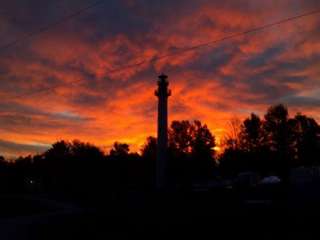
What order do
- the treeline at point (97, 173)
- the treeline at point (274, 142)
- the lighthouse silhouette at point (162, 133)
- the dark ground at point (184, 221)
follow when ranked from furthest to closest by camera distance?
the treeline at point (274, 142) → the treeline at point (97, 173) → the lighthouse silhouette at point (162, 133) → the dark ground at point (184, 221)

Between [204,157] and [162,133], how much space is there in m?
37.2

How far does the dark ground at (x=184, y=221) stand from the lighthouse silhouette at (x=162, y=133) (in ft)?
50.3

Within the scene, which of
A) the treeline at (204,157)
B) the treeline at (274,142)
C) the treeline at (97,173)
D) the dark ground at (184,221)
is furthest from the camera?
the treeline at (274,142)

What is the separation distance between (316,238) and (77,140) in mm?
108202

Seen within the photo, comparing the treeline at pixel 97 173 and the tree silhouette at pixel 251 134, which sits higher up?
the tree silhouette at pixel 251 134

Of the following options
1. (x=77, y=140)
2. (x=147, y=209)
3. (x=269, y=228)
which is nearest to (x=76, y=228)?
(x=147, y=209)

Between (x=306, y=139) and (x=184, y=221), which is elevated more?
(x=306, y=139)

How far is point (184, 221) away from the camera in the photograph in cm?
1470

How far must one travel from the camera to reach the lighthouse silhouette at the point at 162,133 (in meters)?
36.0

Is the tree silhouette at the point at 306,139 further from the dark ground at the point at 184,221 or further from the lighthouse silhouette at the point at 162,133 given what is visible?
the dark ground at the point at 184,221

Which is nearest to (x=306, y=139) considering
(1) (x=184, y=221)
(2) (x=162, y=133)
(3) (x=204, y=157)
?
(3) (x=204, y=157)

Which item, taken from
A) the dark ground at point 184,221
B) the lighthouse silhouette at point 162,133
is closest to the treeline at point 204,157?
the lighthouse silhouette at point 162,133

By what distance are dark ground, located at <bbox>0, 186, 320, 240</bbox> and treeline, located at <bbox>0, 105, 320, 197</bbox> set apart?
3003cm

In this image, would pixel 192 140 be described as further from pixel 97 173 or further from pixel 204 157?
pixel 97 173
